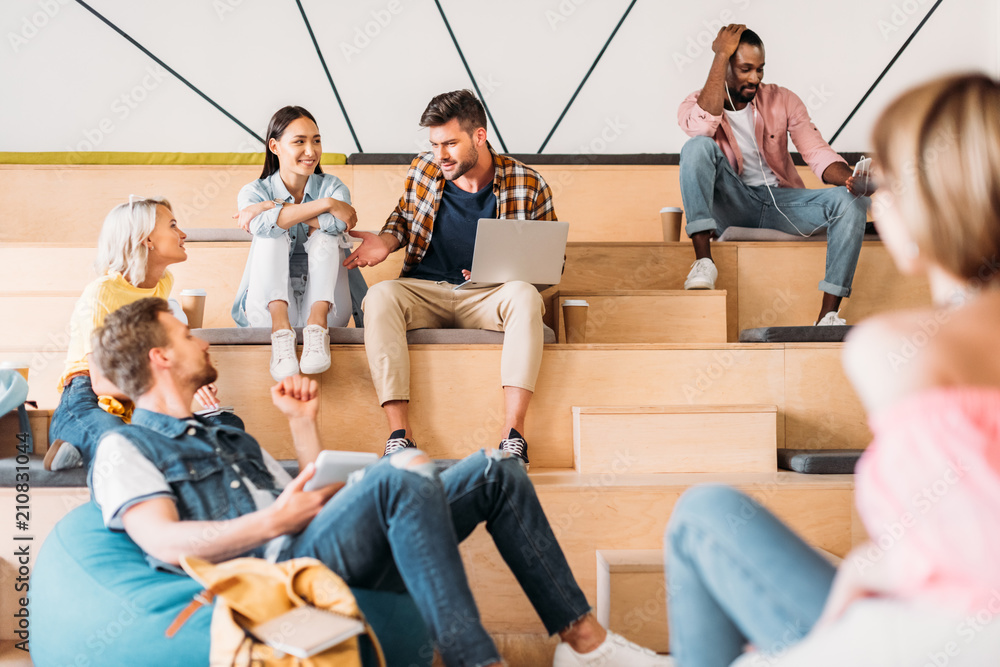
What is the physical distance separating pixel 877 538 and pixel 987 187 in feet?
0.91

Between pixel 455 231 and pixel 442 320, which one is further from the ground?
pixel 455 231

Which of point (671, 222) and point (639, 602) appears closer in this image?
point (639, 602)

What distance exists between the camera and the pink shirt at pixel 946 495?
554 millimetres

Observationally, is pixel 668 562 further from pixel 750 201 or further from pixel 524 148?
pixel 524 148

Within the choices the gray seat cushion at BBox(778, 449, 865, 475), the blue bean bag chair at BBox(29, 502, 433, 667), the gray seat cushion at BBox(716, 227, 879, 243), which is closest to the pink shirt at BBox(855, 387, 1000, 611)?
the blue bean bag chair at BBox(29, 502, 433, 667)

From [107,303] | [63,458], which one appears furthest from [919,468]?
[107,303]

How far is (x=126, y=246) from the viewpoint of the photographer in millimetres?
1747

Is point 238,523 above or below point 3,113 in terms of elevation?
below

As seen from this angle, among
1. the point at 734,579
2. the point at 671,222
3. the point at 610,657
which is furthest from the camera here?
the point at 671,222

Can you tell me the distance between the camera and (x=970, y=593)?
55cm

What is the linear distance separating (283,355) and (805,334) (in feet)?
3.84

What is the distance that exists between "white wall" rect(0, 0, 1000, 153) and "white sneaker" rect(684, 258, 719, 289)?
106cm

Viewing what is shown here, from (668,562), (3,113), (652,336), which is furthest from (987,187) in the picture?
(3,113)

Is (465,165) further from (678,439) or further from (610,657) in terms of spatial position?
(610,657)
